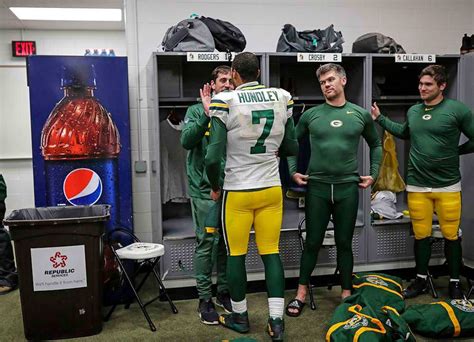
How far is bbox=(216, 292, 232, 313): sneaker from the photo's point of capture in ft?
10.2

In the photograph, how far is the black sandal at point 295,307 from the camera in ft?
10.1

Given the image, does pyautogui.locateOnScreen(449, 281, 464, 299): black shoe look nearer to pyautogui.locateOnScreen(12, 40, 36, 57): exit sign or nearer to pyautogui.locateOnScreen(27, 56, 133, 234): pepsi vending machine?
pyautogui.locateOnScreen(27, 56, 133, 234): pepsi vending machine

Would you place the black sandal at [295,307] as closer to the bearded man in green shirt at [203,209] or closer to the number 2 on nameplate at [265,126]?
the bearded man in green shirt at [203,209]

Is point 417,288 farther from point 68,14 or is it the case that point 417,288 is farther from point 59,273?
point 68,14

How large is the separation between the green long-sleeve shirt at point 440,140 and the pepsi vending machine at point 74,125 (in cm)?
227

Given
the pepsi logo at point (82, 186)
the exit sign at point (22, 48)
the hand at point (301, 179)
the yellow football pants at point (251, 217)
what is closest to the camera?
the yellow football pants at point (251, 217)

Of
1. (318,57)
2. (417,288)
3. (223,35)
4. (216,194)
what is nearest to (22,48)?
(223,35)

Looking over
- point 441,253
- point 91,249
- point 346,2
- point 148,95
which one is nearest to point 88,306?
point 91,249

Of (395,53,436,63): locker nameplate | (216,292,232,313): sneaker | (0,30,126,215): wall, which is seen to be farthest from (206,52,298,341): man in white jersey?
(0,30,126,215): wall

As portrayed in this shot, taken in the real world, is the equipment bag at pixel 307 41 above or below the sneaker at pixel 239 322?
above

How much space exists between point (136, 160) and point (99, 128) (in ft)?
2.28

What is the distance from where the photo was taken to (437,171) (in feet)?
10.7

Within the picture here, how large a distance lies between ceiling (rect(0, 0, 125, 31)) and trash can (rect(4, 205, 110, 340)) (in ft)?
10.4

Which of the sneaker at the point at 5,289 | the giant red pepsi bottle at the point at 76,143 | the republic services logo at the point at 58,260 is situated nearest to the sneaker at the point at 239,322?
the republic services logo at the point at 58,260
